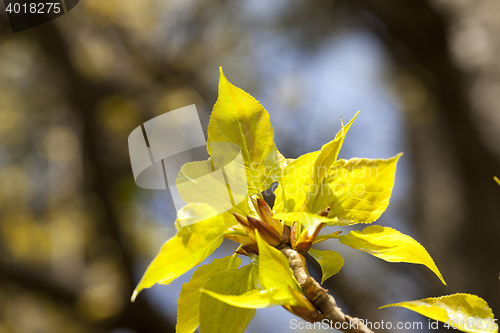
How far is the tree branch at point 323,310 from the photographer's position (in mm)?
177

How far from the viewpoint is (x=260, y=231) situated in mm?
232

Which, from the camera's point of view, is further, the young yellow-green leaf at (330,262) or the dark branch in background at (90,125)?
the dark branch in background at (90,125)

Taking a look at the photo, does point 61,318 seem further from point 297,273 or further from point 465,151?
point 465,151

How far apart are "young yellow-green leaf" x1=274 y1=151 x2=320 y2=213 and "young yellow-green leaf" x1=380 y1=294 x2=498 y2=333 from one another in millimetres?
104

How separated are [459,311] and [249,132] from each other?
0.65 feet

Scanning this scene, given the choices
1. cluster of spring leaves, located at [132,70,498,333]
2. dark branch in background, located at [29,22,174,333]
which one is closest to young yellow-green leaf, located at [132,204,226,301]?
cluster of spring leaves, located at [132,70,498,333]

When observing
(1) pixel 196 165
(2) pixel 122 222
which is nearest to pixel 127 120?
(2) pixel 122 222

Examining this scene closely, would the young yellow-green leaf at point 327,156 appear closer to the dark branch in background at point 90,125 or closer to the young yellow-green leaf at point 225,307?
the young yellow-green leaf at point 225,307

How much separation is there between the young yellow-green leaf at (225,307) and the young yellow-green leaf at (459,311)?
115 mm

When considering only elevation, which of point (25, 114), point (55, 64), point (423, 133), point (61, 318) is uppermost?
A: point (55, 64)

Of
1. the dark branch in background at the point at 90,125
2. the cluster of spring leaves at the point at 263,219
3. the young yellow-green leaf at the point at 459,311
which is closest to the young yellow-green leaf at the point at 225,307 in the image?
the cluster of spring leaves at the point at 263,219

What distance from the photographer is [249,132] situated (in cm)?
26

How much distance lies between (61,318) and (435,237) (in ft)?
4.50

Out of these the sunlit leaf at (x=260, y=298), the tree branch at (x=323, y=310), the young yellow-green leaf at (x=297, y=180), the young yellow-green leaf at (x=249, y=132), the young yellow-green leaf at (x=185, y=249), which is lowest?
the tree branch at (x=323, y=310)
